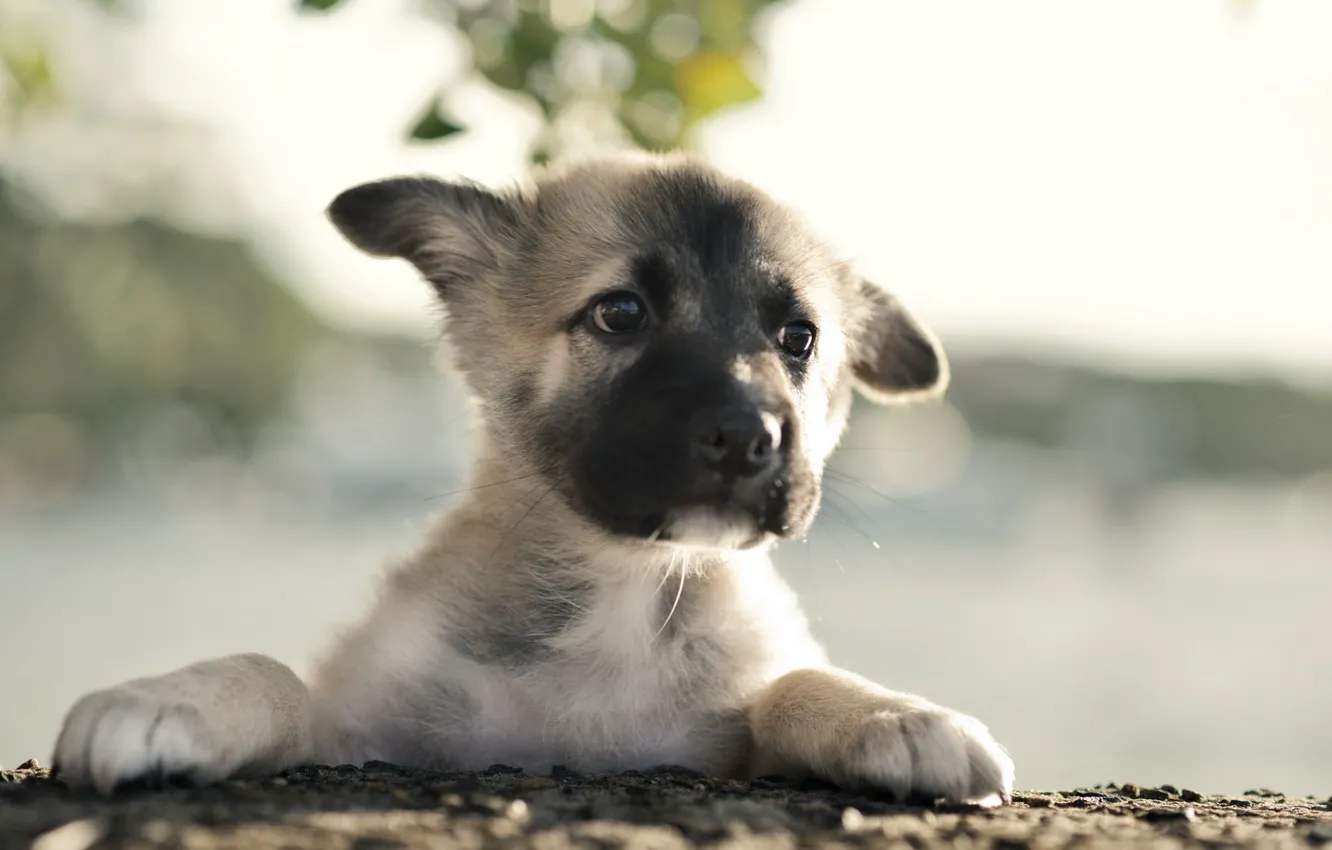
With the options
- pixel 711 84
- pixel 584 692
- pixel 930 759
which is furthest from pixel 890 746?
pixel 711 84

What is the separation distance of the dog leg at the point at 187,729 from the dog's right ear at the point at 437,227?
1.29 metres

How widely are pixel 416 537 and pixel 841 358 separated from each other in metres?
1.26

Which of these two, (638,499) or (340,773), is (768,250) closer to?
(638,499)

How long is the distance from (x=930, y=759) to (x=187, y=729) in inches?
52.3

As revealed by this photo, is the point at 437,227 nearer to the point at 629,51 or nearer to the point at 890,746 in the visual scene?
the point at 629,51

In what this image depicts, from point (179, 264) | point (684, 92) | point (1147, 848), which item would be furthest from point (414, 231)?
point (179, 264)

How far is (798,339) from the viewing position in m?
3.43

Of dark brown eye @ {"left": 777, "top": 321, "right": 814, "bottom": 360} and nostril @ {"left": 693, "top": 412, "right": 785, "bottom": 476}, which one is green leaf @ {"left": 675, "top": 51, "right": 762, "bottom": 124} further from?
nostril @ {"left": 693, "top": 412, "right": 785, "bottom": 476}

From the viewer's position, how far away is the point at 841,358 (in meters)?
3.76

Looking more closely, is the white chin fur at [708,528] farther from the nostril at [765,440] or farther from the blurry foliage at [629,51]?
the blurry foliage at [629,51]

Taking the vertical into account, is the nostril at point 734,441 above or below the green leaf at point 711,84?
below

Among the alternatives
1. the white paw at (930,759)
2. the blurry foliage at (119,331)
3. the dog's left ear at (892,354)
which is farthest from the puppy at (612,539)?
the blurry foliage at (119,331)

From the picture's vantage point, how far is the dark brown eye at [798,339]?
339 centimetres

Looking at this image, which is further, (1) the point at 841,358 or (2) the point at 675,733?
(1) the point at 841,358
